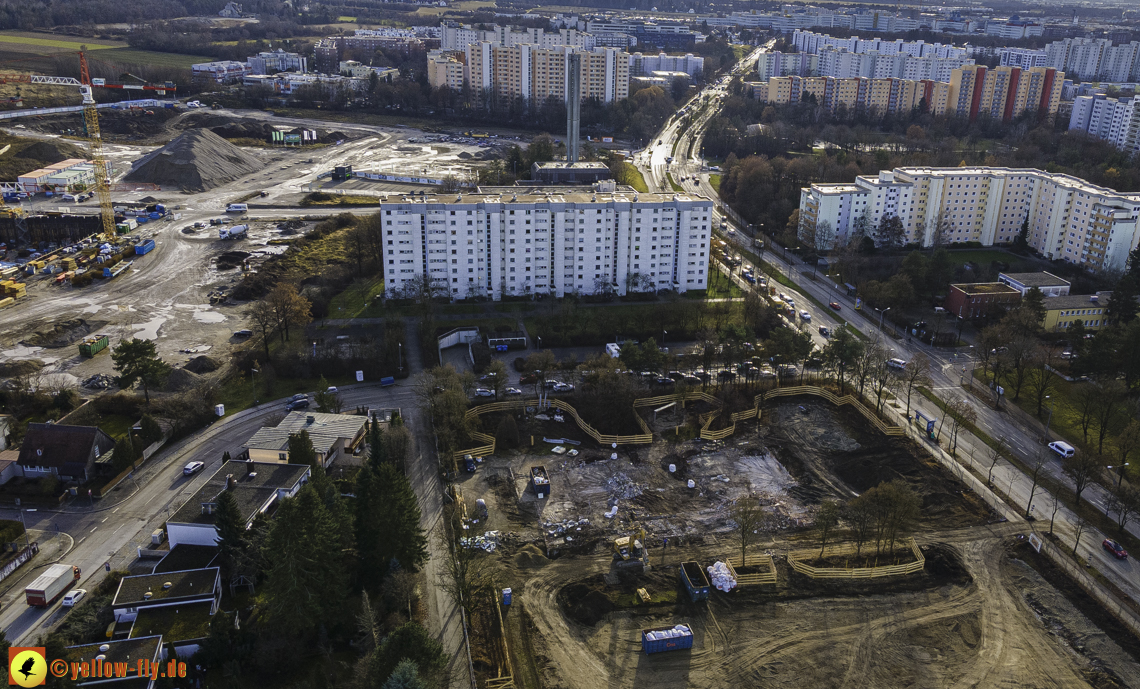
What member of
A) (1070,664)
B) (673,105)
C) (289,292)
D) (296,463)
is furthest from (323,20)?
(1070,664)

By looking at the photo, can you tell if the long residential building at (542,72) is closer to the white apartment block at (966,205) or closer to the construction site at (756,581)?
the white apartment block at (966,205)

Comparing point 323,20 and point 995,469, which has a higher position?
point 323,20

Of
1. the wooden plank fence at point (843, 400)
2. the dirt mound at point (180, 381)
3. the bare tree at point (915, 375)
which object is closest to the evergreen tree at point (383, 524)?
the dirt mound at point (180, 381)

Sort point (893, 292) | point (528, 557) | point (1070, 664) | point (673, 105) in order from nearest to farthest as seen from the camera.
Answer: point (1070, 664), point (528, 557), point (893, 292), point (673, 105)

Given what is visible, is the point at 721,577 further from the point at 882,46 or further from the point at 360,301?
the point at 882,46

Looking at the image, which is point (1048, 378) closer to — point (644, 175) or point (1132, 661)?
point (1132, 661)

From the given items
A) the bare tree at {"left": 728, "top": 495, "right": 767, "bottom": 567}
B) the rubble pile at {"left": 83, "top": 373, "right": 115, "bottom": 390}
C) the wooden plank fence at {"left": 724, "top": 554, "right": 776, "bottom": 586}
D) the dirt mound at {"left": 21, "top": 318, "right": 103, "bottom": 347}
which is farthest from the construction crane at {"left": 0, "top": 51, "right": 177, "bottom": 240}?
the wooden plank fence at {"left": 724, "top": 554, "right": 776, "bottom": 586}

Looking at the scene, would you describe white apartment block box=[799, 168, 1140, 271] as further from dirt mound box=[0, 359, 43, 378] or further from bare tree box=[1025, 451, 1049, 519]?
dirt mound box=[0, 359, 43, 378]
